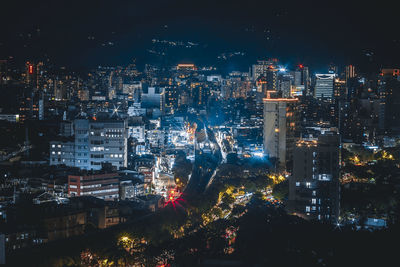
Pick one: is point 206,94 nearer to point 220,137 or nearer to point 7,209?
point 220,137

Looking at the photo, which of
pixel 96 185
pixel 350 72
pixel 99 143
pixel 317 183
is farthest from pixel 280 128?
pixel 350 72

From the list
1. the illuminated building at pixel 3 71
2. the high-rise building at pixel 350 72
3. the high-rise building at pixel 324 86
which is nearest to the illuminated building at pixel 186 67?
the high-rise building at pixel 324 86

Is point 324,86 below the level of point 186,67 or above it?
below

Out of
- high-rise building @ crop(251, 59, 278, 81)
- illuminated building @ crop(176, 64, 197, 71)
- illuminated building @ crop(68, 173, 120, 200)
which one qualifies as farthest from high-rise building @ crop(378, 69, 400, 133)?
illuminated building @ crop(176, 64, 197, 71)

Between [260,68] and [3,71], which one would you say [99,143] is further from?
[260,68]

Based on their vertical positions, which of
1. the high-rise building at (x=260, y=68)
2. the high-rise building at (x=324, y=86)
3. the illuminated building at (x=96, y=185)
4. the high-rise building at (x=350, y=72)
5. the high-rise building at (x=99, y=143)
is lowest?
the illuminated building at (x=96, y=185)

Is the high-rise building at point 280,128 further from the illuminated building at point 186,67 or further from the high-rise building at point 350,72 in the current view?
the illuminated building at point 186,67

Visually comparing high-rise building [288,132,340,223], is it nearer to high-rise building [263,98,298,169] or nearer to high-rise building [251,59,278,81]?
high-rise building [263,98,298,169]
